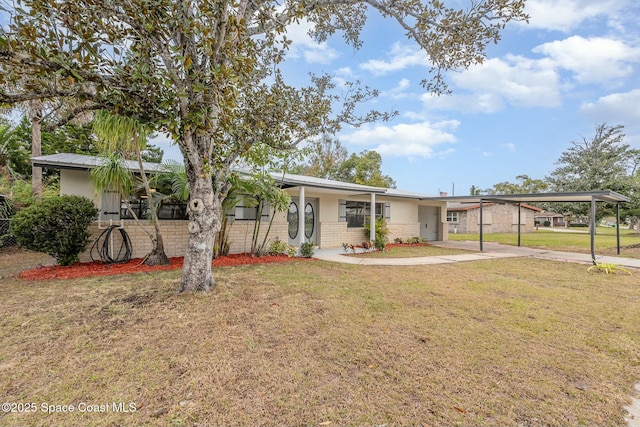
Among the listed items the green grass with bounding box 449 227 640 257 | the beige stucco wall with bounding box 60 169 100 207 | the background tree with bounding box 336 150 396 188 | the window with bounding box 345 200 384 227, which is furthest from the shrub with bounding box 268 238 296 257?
the background tree with bounding box 336 150 396 188

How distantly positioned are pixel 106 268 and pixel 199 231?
4142 mm

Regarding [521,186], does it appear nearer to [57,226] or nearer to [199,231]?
[199,231]

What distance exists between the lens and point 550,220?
4991 cm

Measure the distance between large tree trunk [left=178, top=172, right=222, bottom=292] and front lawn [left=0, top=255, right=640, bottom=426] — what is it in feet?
→ 1.26

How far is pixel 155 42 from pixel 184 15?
0.60 m

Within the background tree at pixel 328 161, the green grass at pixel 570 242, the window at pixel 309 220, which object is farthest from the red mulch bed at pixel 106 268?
the background tree at pixel 328 161

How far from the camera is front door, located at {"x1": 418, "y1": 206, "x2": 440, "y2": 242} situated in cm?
1766

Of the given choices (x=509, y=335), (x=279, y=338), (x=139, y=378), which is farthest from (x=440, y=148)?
(x=139, y=378)

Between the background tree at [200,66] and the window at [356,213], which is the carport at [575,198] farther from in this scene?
the background tree at [200,66]

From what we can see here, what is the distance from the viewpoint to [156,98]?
383 centimetres

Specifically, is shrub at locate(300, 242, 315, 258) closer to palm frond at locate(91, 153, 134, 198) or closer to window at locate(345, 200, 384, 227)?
window at locate(345, 200, 384, 227)

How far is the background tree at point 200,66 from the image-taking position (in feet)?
10.9

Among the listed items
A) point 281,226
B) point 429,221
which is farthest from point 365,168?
point 281,226

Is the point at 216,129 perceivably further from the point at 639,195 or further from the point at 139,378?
the point at 639,195
